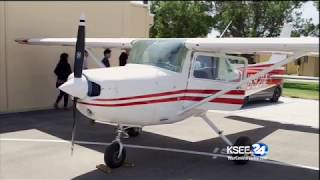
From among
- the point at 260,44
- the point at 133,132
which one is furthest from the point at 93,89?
the point at 133,132

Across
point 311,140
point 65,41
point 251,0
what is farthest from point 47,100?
point 251,0

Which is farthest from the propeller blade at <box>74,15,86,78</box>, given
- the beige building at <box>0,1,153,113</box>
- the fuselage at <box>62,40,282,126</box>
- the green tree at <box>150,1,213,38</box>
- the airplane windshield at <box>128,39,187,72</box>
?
the green tree at <box>150,1,213,38</box>

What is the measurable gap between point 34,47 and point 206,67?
7.09 metres

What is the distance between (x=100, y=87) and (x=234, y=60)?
3501 mm

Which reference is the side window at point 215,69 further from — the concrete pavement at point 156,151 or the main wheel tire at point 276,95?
the main wheel tire at point 276,95

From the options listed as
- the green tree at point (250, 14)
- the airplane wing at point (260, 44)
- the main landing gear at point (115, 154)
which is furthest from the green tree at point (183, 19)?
the main landing gear at point (115, 154)

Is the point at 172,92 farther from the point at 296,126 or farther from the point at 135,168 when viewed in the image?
the point at 296,126

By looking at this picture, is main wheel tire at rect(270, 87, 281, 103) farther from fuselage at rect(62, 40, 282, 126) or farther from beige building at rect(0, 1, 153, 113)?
fuselage at rect(62, 40, 282, 126)

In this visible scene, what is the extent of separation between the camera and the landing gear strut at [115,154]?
265 inches

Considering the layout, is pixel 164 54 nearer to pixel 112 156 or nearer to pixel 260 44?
pixel 260 44

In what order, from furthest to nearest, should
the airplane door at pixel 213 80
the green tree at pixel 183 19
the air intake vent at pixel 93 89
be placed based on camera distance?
→ the green tree at pixel 183 19
the airplane door at pixel 213 80
the air intake vent at pixel 93 89

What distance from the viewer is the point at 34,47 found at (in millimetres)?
12898

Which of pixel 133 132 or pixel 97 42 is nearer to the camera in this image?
pixel 133 132

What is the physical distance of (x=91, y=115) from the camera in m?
6.30
